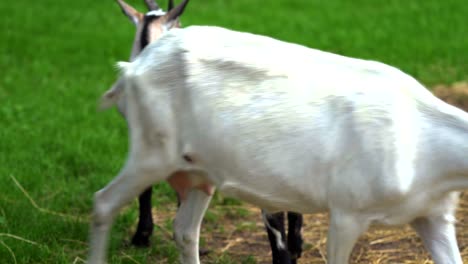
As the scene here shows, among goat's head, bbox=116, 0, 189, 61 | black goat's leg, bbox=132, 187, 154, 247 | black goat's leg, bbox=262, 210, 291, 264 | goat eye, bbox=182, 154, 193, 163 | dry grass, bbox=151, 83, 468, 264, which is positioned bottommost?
dry grass, bbox=151, 83, 468, 264

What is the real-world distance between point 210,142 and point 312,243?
1.84m

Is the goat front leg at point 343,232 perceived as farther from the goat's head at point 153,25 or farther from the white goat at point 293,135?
the goat's head at point 153,25

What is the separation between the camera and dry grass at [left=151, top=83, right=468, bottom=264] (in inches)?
237

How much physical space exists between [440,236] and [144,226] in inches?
86.3

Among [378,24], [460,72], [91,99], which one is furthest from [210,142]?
[378,24]

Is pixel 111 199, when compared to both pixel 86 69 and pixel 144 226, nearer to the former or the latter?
pixel 144 226

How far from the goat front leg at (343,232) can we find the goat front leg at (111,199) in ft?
2.79

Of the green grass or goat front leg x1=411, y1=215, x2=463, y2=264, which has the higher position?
goat front leg x1=411, y1=215, x2=463, y2=264

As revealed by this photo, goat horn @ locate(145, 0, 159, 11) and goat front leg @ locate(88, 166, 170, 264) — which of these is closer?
goat front leg @ locate(88, 166, 170, 264)

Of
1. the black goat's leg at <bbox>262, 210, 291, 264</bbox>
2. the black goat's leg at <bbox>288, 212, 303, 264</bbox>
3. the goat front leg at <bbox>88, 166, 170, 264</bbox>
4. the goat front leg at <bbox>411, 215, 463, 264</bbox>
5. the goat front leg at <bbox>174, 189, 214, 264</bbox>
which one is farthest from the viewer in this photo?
the black goat's leg at <bbox>288, 212, 303, 264</bbox>

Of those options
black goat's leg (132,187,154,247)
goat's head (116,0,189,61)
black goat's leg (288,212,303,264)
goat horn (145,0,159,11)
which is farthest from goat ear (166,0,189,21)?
black goat's leg (288,212,303,264)

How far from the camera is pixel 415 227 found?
15.2 ft

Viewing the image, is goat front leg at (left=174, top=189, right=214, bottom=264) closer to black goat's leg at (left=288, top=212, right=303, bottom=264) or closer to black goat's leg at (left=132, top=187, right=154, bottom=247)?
black goat's leg at (left=288, top=212, right=303, bottom=264)

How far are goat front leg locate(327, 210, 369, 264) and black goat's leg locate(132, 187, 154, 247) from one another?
1.95m
